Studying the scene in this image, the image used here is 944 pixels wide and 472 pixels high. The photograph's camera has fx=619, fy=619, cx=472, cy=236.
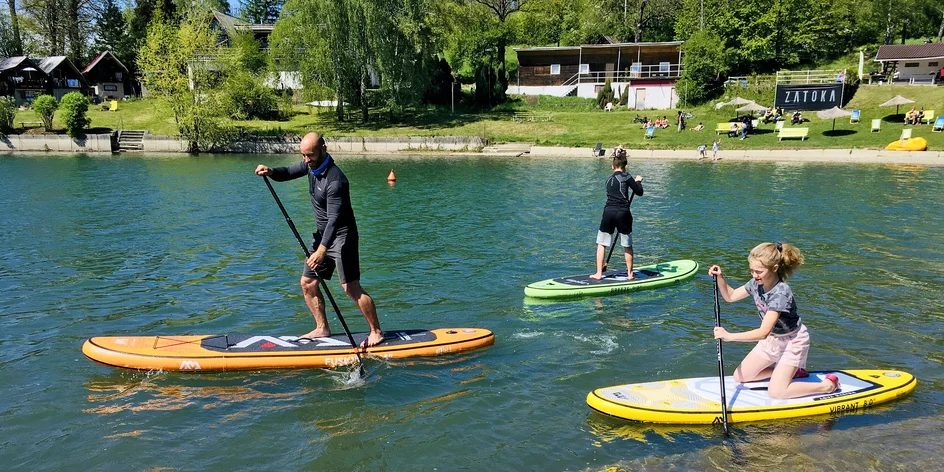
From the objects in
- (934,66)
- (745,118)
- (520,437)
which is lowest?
(520,437)

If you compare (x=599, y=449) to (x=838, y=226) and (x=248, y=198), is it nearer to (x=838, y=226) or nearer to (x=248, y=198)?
(x=838, y=226)

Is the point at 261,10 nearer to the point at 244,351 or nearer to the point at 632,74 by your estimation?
the point at 632,74

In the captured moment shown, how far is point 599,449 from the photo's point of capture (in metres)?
6.80

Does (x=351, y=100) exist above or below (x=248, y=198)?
above

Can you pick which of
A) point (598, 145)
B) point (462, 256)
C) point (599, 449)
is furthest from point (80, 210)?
point (598, 145)

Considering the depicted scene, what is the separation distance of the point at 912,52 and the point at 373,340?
66.3 m

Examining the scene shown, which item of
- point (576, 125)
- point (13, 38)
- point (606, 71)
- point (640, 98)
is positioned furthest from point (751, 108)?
point (13, 38)

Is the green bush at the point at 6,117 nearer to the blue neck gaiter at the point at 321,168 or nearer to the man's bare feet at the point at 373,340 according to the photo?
the blue neck gaiter at the point at 321,168

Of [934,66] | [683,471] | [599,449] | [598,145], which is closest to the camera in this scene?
[683,471]

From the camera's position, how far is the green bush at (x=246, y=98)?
49.7m

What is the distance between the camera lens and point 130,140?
50750mm

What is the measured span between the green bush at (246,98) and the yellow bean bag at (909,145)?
47003 millimetres

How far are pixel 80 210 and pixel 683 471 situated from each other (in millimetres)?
23371

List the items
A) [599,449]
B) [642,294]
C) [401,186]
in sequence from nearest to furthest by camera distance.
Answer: [599,449]
[642,294]
[401,186]
